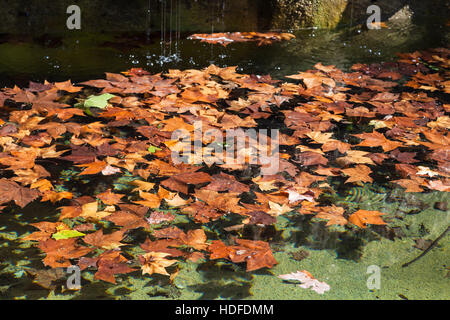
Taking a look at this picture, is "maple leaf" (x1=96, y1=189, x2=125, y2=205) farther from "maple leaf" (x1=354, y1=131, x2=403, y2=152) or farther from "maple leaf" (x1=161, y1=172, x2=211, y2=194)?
"maple leaf" (x1=354, y1=131, x2=403, y2=152)

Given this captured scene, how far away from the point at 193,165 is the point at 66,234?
0.86 metres

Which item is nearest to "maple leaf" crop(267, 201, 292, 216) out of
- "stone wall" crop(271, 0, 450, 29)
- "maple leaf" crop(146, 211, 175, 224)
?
"maple leaf" crop(146, 211, 175, 224)

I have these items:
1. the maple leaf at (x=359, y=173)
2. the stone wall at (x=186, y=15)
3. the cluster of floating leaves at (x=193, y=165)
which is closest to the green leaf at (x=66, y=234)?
the cluster of floating leaves at (x=193, y=165)

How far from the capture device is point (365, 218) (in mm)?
2361

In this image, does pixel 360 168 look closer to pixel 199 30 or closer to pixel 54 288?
pixel 54 288

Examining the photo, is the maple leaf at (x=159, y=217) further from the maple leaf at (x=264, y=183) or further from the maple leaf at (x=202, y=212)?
the maple leaf at (x=264, y=183)

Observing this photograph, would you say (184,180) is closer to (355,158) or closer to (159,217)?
(159,217)

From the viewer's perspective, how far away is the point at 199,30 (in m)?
5.47

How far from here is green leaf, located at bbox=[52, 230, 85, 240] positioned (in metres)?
2.11

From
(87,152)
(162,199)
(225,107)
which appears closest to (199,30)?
(225,107)

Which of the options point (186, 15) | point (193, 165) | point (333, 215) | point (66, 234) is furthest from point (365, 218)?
point (186, 15)

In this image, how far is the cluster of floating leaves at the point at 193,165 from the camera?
7.06 ft

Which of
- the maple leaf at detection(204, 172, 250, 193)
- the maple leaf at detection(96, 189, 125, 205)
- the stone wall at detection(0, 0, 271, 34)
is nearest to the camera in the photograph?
the maple leaf at detection(96, 189, 125, 205)

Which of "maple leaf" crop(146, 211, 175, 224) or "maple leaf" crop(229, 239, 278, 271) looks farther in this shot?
"maple leaf" crop(146, 211, 175, 224)
